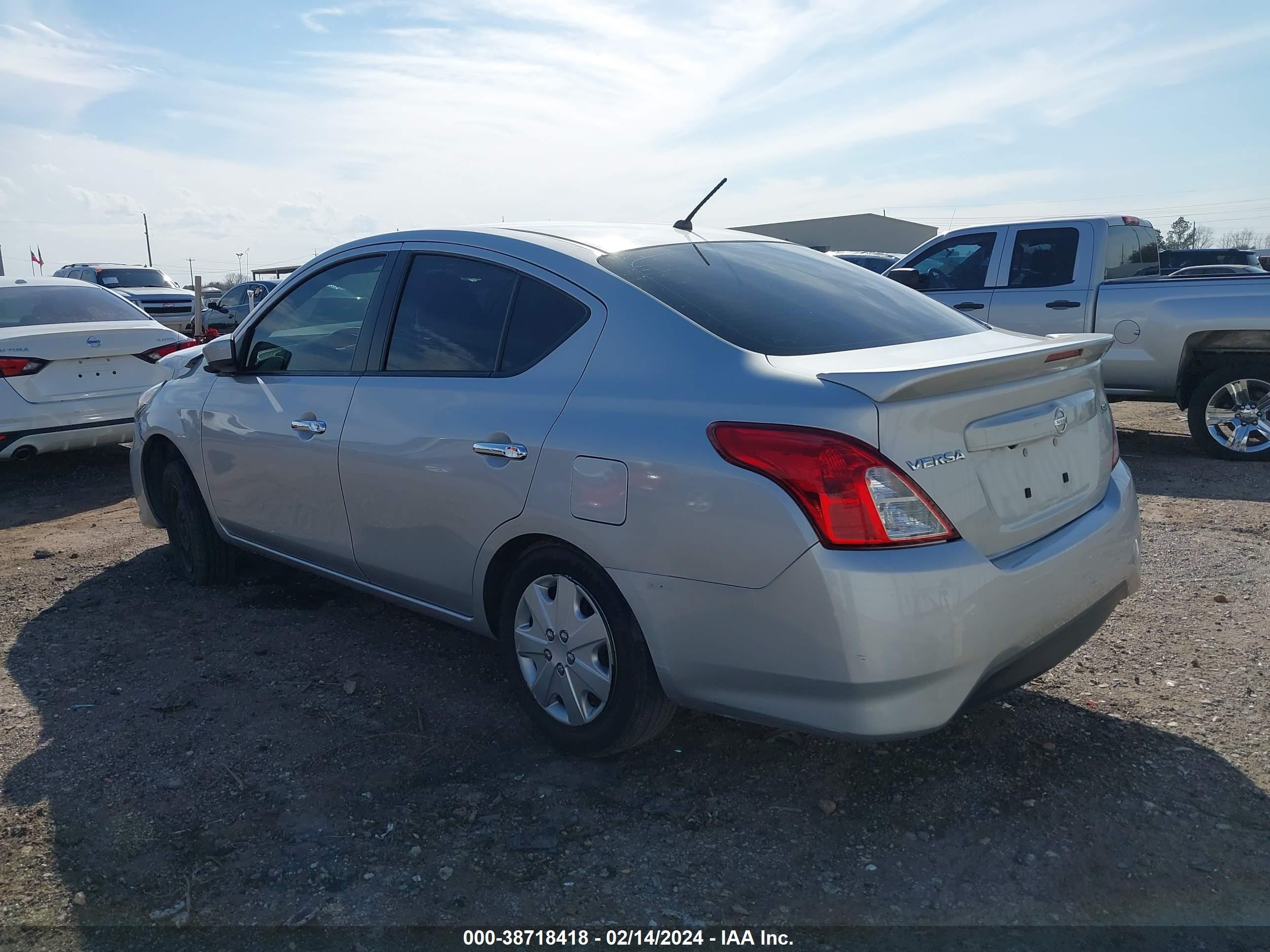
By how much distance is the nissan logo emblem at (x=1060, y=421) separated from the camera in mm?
2961

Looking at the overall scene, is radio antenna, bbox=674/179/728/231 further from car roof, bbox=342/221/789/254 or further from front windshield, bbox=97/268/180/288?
front windshield, bbox=97/268/180/288

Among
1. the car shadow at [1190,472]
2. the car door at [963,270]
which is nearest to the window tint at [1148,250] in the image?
the car door at [963,270]

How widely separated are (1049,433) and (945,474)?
56 cm

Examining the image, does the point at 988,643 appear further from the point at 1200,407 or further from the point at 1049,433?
the point at 1200,407

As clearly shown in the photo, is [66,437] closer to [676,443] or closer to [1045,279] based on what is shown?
[676,443]

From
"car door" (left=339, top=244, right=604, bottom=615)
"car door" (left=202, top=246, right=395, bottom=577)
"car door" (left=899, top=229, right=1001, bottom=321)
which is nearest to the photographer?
"car door" (left=339, top=244, right=604, bottom=615)

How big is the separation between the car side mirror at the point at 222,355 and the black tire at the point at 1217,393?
6887mm

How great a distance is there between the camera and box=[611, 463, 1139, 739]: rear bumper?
246 cm

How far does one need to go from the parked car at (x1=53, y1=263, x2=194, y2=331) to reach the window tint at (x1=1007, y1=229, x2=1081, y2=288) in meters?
10.8

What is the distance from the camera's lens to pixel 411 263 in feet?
12.6

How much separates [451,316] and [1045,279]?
21.1ft

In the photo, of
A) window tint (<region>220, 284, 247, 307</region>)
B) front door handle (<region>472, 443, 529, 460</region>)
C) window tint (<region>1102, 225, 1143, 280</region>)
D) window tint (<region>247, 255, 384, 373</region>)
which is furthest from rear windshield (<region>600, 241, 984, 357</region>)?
window tint (<region>220, 284, 247, 307</region>)

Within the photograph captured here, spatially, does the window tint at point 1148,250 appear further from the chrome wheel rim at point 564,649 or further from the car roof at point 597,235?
the chrome wheel rim at point 564,649

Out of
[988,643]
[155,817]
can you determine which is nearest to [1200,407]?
[988,643]
